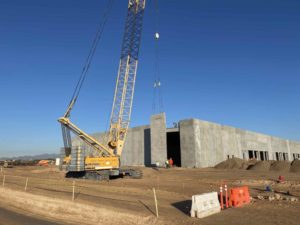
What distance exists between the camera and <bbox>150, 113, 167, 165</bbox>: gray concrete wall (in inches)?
2135

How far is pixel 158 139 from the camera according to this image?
55156 millimetres

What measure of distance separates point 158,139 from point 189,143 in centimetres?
610

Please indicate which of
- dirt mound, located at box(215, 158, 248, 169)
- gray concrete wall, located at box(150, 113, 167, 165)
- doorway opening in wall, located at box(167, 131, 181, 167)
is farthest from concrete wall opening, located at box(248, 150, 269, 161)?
gray concrete wall, located at box(150, 113, 167, 165)

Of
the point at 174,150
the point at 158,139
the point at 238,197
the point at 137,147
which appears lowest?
the point at 238,197

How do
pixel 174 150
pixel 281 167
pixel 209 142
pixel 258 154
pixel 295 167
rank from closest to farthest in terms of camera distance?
1. pixel 295 167
2. pixel 281 167
3. pixel 209 142
4. pixel 174 150
5. pixel 258 154

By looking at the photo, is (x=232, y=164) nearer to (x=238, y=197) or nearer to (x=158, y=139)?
(x=158, y=139)

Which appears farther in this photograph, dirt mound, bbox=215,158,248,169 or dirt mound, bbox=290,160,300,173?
dirt mound, bbox=215,158,248,169

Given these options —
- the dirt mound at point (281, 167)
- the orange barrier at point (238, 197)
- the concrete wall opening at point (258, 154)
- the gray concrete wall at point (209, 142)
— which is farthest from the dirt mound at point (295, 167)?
the orange barrier at point (238, 197)

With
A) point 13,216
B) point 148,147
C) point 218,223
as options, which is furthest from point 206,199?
point 148,147

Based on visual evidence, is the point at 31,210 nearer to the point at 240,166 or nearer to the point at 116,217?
the point at 116,217

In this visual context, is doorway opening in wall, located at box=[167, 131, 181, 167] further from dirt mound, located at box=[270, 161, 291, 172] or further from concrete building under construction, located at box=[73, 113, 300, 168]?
dirt mound, located at box=[270, 161, 291, 172]

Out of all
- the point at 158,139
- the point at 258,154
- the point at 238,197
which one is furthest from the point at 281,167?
the point at 238,197

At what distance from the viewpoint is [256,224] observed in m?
12.0

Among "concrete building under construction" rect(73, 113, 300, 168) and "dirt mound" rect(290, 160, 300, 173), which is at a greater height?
"concrete building under construction" rect(73, 113, 300, 168)
